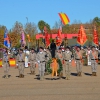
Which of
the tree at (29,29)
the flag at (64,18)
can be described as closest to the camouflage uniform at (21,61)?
the flag at (64,18)

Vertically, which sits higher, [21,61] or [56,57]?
[56,57]

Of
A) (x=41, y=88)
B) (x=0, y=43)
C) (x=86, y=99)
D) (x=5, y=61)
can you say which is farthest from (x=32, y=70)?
(x=0, y=43)

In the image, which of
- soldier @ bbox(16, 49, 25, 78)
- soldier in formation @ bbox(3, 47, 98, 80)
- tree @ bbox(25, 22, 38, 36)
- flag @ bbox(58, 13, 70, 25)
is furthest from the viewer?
tree @ bbox(25, 22, 38, 36)

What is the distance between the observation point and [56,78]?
17.8 metres

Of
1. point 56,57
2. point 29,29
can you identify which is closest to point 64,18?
point 56,57

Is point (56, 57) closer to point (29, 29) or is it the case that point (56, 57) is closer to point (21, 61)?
point (21, 61)

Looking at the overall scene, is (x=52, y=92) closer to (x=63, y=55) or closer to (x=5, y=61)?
(x=63, y=55)

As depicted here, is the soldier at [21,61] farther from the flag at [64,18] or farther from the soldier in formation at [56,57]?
the flag at [64,18]

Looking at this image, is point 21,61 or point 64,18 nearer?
point 21,61

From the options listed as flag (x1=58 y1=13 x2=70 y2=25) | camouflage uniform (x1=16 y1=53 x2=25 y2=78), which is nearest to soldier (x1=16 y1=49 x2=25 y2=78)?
camouflage uniform (x1=16 y1=53 x2=25 y2=78)

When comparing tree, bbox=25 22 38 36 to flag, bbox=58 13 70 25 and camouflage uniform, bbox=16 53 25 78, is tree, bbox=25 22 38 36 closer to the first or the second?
flag, bbox=58 13 70 25

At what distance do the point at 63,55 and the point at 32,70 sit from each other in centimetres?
363

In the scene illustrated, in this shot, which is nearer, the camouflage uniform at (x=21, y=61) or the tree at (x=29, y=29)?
the camouflage uniform at (x=21, y=61)

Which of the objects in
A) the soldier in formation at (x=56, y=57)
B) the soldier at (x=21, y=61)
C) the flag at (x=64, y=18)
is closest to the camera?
the soldier in formation at (x=56, y=57)
